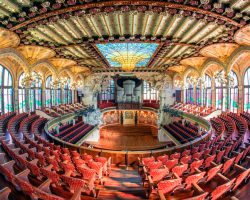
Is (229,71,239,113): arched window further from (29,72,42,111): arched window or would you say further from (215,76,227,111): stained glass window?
(29,72,42,111): arched window

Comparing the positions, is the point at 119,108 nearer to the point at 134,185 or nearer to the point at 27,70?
the point at 27,70

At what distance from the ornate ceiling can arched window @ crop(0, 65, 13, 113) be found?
572 centimetres

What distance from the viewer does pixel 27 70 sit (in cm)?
1325

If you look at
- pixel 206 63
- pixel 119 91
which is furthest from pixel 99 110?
pixel 206 63

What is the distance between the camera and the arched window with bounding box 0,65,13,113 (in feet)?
51.9

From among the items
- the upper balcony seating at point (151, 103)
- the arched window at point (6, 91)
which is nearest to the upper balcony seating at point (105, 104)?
the upper balcony seating at point (151, 103)

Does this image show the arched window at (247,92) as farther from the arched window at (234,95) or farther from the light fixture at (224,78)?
the light fixture at (224,78)

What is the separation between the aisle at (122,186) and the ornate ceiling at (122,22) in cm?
550

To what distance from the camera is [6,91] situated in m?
16.3

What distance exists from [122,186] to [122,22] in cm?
656

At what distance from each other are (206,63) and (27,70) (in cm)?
1635

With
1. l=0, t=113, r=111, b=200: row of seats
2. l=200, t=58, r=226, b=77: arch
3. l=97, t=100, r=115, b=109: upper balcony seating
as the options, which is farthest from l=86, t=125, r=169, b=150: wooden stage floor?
l=0, t=113, r=111, b=200: row of seats

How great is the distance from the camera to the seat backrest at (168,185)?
11.1ft

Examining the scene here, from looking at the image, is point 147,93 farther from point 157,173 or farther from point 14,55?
point 157,173
